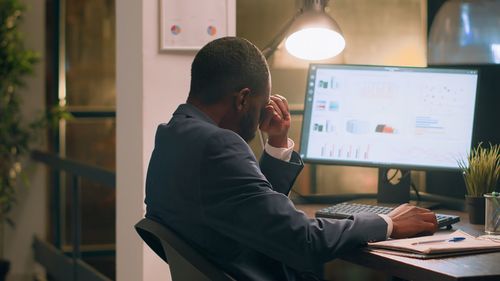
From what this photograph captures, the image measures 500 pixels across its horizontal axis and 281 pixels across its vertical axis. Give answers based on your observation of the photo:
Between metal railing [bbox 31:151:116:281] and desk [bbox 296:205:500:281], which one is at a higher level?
desk [bbox 296:205:500:281]

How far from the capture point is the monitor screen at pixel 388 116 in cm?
249

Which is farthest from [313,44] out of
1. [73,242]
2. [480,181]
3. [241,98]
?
[73,242]

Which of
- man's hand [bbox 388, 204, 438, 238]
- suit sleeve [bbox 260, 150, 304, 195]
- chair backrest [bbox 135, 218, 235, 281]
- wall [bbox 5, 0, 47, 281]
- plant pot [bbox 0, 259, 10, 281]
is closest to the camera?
chair backrest [bbox 135, 218, 235, 281]

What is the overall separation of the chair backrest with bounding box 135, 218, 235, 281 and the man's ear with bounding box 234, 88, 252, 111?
0.33 meters

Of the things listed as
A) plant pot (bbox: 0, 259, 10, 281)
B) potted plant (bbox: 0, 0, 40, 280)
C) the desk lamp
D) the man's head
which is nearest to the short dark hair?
the man's head

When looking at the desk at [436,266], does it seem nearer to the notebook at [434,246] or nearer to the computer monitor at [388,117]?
the notebook at [434,246]

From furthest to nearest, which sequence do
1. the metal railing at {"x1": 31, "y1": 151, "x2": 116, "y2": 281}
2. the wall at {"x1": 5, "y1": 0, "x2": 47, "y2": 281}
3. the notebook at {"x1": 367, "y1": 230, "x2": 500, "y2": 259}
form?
the wall at {"x1": 5, "y1": 0, "x2": 47, "y2": 281} → the metal railing at {"x1": 31, "y1": 151, "x2": 116, "y2": 281} → the notebook at {"x1": 367, "y1": 230, "x2": 500, "y2": 259}

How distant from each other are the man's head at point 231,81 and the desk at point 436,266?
0.39m

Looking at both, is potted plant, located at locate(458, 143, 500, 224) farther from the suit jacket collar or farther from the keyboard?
the suit jacket collar

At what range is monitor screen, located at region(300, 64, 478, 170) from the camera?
2492 millimetres

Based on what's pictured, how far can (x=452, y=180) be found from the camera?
2.80 m

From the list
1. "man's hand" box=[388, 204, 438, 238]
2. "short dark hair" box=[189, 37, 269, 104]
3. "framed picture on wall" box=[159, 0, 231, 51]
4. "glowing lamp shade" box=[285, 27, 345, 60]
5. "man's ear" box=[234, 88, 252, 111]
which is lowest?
"man's hand" box=[388, 204, 438, 238]

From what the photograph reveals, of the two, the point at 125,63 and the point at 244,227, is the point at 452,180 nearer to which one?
the point at 125,63

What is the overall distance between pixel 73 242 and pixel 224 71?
2.85 meters
